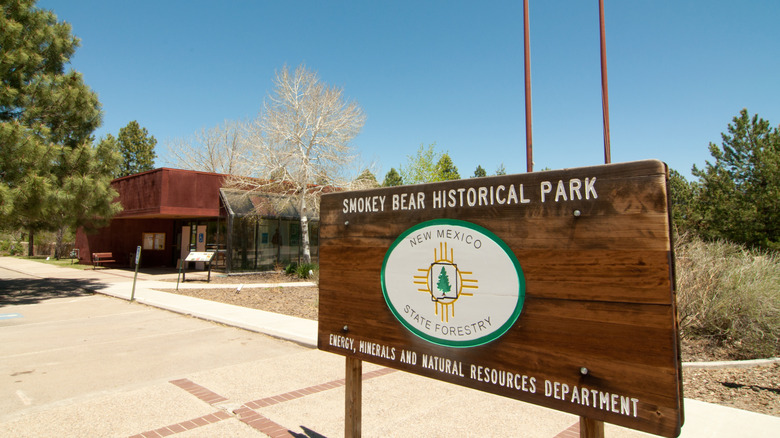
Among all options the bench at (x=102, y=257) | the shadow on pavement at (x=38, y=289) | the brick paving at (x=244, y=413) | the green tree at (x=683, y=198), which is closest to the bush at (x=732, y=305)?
the brick paving at (x=244, y=413)

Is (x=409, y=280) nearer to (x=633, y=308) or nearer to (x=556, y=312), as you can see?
(x=556, y=312)

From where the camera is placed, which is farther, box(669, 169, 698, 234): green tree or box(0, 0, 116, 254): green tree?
box(669, 169, 698, 234): green tree

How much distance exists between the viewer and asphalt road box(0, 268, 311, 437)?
4.41 metres

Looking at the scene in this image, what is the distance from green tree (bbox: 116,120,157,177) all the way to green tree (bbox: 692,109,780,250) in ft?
170

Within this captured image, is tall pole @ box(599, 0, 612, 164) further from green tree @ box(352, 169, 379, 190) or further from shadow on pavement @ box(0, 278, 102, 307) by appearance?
shadow on pavement @ box(0, 278, 102, 307)

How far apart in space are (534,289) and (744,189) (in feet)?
104

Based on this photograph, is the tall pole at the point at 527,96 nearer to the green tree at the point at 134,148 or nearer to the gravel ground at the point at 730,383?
the gravel ground at the point at 730,383

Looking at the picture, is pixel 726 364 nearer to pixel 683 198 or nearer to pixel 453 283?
pixel 453 283

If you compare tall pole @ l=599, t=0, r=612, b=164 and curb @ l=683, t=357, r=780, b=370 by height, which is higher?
tall pole @ l=599, t=0, r=612, b=164

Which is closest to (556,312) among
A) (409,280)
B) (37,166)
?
(409,280)

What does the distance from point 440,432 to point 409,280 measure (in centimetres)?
201

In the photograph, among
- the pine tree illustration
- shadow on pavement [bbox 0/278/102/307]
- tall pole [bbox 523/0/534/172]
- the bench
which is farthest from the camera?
the bench

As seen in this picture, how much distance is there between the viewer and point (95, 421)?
4.34 meters

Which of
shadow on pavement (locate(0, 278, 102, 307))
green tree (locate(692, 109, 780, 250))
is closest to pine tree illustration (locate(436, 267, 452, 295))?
shadow on pavement (locate(0, 278, 102, 307))
